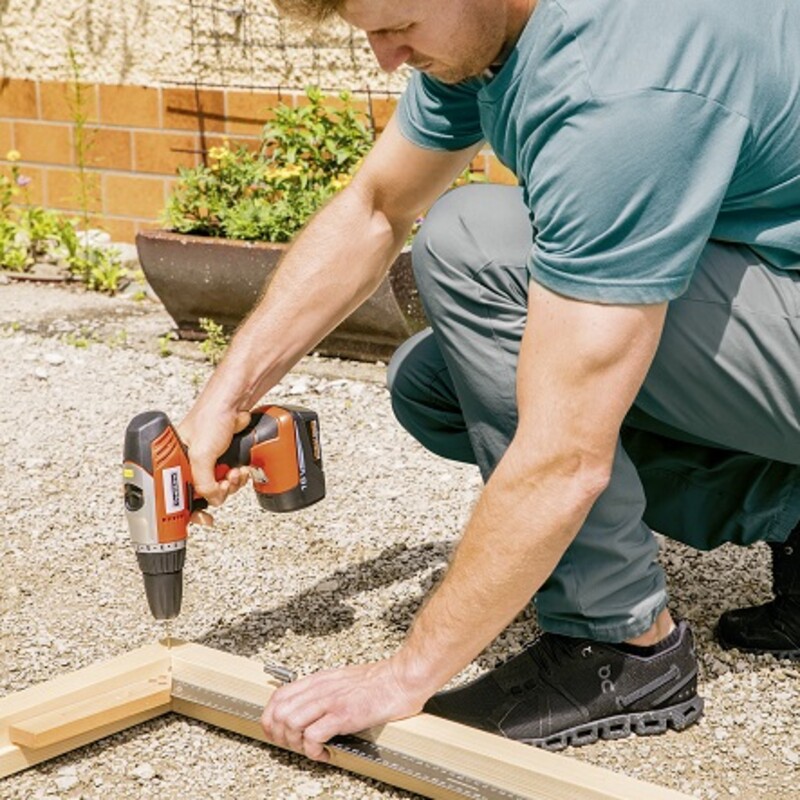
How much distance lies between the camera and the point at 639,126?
193 cm

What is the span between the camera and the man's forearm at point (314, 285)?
8.89ft

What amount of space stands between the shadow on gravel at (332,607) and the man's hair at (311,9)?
1.32 meters

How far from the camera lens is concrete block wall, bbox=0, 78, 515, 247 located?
5805 millimetres

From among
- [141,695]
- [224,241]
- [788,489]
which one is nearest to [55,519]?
[141,695]

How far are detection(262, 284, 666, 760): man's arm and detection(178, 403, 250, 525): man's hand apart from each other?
46cm

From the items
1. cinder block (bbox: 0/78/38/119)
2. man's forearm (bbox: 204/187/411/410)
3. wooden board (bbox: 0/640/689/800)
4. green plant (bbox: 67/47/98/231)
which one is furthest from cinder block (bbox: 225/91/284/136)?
wooden board (bbox: 0/640/689/800)

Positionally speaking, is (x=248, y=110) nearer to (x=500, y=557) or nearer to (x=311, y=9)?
(x=311, y=9)

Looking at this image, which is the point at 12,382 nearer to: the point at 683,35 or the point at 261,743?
the point at 261,743

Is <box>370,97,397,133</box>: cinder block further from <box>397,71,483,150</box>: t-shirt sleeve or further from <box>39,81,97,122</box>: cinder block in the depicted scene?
<box>397,71,483,150</box>: t-shirt sleeve

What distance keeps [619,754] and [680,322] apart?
30.5 inches

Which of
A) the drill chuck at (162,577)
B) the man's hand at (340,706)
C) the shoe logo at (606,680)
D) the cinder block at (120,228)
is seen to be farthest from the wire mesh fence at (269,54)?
the man's hand at (340,706)

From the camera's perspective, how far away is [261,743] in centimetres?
253

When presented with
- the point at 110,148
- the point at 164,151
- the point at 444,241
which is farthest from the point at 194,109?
the point at 444,241

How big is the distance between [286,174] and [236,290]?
514 millimetres
